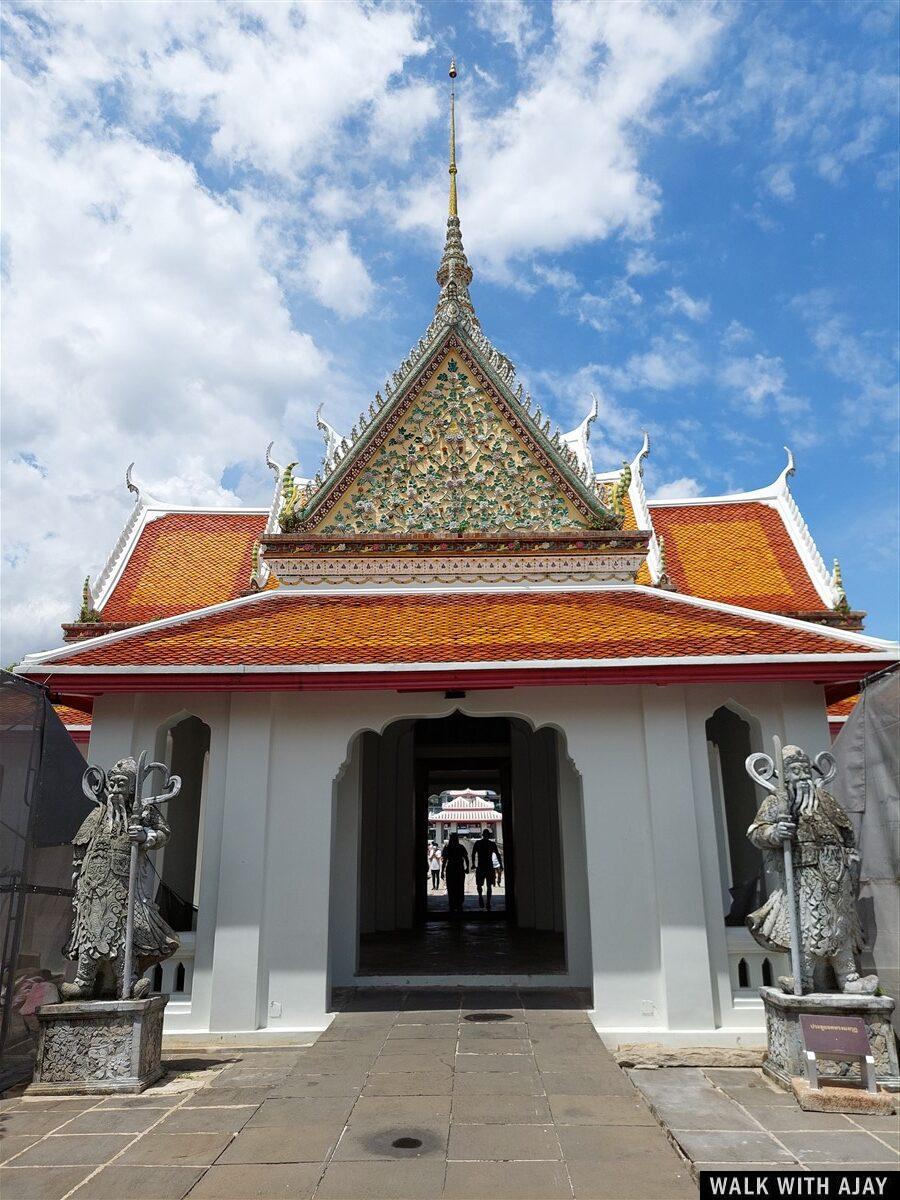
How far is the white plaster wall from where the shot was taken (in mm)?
6207

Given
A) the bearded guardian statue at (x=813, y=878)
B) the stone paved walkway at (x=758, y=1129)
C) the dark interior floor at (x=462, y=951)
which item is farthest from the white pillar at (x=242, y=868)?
the bearded guardian statue at (x=813, y=878)

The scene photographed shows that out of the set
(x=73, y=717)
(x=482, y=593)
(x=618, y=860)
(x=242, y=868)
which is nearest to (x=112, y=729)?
(x=242, y=868)

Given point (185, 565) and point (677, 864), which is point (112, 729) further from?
point (185, 565)

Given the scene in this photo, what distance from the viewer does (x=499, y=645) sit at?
261 inches

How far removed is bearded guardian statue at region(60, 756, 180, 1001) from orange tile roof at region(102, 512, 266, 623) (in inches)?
242

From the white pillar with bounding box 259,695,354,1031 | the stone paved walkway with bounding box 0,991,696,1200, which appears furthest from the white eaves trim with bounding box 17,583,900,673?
the stone paved walkway with bounding box 0,991,696,1200

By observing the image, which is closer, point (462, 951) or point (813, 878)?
point (813, 878)

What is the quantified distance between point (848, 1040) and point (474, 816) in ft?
54.6

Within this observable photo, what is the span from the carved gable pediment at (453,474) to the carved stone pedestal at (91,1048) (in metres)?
4.79

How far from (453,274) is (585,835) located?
7023 mm

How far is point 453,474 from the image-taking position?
8.77 metres

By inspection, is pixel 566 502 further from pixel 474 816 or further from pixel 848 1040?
pixel 474 816

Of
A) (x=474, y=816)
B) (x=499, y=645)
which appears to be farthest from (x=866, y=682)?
(x=474, y=816)

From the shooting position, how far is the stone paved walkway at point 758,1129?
3.64 meters
